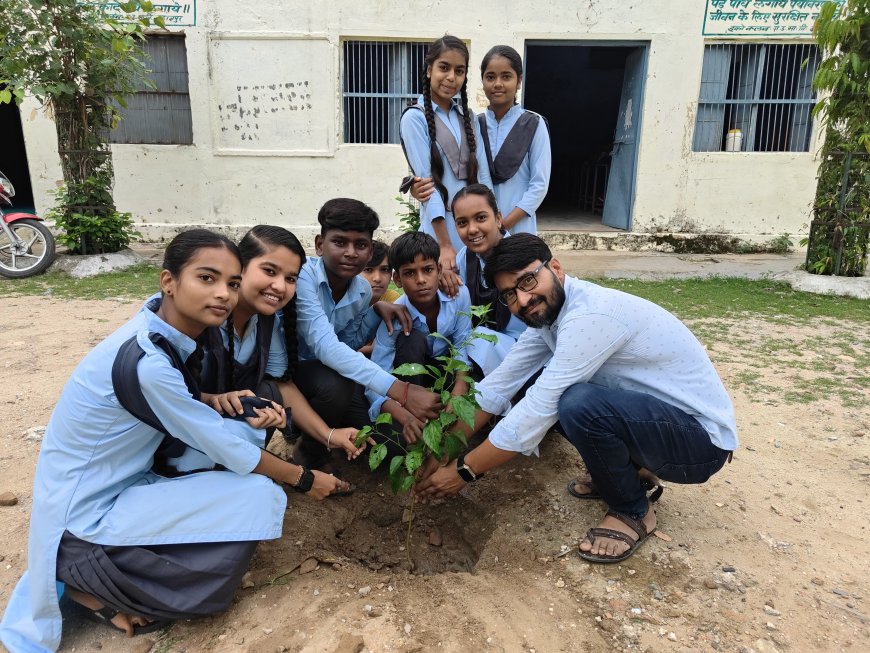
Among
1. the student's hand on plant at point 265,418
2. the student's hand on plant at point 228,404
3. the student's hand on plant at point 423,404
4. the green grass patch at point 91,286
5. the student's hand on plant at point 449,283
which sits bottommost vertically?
the green grass patch at point 91,286

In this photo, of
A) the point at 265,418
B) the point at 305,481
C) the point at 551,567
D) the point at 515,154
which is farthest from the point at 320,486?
the point at 515,154

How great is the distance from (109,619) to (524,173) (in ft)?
8.83

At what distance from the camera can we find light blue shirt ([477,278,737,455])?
1916 mm

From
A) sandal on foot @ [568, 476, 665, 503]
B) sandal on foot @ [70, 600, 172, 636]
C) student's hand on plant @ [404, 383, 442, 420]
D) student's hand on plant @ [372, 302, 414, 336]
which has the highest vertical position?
student's hand on plant @ [372, 302, 414, 336]

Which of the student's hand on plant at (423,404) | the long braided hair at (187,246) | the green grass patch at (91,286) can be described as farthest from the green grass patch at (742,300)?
the green grass patch at (91,286)

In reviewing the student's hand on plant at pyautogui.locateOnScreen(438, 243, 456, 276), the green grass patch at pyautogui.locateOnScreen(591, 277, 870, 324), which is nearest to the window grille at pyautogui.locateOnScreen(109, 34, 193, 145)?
the green grass patch at pyautogui.locateOnScreen(591, 277, 870, 324)

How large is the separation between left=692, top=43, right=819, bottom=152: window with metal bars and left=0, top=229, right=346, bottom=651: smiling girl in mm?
8213

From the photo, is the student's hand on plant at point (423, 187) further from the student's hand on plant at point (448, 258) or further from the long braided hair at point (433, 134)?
the student's hand on plant at point (448, 258)

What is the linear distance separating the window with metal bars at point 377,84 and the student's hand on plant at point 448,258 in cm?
564

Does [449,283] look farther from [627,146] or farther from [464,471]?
[627,146]

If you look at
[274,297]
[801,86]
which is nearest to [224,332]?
[274,297]

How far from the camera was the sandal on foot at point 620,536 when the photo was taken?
2041mm

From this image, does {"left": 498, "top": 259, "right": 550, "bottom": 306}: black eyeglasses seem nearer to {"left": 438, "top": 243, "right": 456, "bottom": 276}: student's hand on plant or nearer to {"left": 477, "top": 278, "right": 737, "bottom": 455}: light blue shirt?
{"left": 477, "top": 278, "right": 737, "bottom": 455}: light blue shirt

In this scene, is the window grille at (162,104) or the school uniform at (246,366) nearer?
the school uniform at (246,366)
